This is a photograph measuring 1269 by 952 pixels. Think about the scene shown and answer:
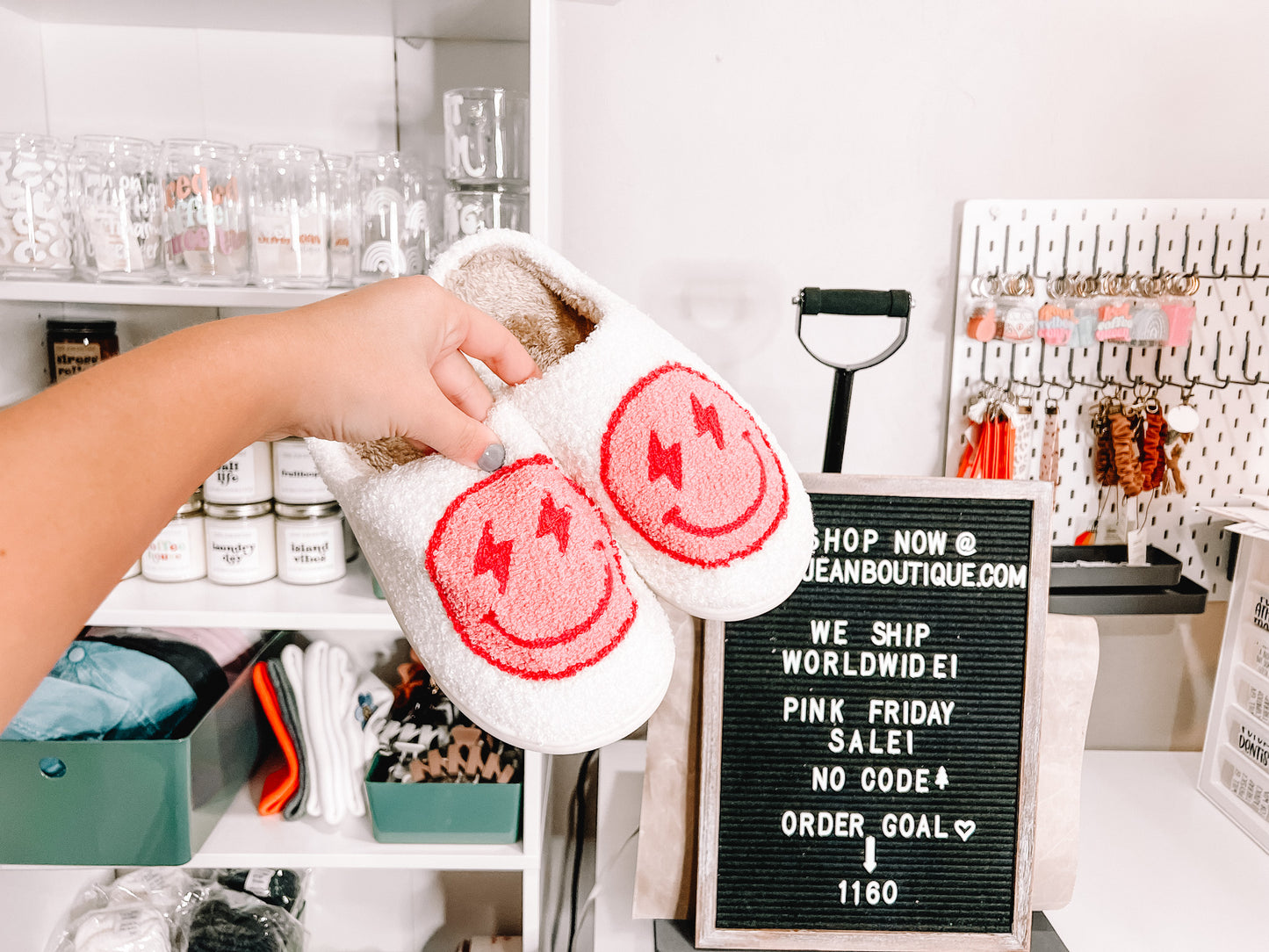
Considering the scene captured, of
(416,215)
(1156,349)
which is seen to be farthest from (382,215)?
(1156,349)

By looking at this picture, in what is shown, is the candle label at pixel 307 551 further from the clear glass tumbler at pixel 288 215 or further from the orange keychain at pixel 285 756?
the clear glass tumbler at pixel 288 215

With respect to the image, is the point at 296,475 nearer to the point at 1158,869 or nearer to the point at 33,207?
the point at 33,207

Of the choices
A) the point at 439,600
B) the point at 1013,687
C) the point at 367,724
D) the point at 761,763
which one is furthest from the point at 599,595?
the point at 367,724

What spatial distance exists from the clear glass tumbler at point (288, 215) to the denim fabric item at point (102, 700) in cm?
50

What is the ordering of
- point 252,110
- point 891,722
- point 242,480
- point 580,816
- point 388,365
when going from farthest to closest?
point 580,816
point 252,110
point 242,480
point 891,722
point 388,365

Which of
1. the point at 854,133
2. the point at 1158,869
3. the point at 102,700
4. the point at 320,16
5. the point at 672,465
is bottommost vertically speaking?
the point at 1158,869

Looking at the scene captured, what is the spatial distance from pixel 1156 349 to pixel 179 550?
4.64 ft

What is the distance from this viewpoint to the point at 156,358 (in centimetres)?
41

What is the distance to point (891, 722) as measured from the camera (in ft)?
2.99

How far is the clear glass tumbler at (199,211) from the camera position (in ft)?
3.13

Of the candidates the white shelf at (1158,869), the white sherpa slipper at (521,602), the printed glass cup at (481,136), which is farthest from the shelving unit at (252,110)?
the white shelf at (1158,869)

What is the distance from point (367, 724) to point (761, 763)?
55 cm

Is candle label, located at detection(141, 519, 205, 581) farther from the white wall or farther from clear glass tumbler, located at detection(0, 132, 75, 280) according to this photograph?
the white wall

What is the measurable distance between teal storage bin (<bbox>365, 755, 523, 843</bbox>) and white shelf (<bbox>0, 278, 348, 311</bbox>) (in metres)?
0.61
